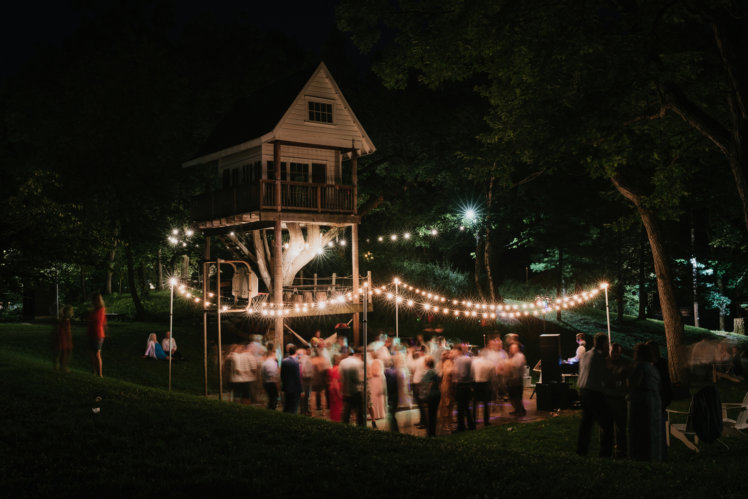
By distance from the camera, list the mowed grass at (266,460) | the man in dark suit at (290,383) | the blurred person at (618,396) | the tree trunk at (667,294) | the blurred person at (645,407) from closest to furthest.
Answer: the mowed grass at (266,460) → the blurred person at (645,407) → the blurred person at (618,396) → the man in dark suit at (290,383) → the tree trunk at (667,294)

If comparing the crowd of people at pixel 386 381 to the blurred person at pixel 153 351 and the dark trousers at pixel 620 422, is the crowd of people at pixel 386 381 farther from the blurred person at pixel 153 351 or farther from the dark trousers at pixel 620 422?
the blurred person at pixel 153 351

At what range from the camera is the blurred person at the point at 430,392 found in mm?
13455

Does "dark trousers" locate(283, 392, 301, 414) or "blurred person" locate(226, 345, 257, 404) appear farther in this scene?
"blurred person" locate(226, 345, 257, 404)

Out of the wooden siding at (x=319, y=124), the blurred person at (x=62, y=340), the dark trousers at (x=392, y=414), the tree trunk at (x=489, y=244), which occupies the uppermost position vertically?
the wooden siding at (x=319, y=124)

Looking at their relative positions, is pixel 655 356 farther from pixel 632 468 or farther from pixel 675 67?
pixel 675 67

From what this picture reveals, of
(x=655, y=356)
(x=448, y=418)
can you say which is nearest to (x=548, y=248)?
(x=448, y=418)

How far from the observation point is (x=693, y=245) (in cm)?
4028

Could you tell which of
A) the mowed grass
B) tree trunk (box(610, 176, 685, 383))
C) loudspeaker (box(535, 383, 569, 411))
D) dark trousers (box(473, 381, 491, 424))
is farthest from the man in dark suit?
tree trunk (box(610, 176, 685, 383))

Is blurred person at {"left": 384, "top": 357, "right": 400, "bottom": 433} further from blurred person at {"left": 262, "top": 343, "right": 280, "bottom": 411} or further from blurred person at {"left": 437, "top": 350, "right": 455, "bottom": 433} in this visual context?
blurred person at {"left": 262, "top": 343, "right": 280, "bottom": 411}

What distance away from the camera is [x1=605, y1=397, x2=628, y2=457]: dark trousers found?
35.0ft

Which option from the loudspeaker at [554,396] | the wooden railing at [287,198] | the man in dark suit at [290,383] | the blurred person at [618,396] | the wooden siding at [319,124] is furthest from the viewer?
the wooden siding at [319,124]

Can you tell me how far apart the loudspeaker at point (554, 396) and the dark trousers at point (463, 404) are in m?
2.66

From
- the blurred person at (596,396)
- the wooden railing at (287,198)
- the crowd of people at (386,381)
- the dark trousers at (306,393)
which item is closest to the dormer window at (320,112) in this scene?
the wooden railing at (287,198)

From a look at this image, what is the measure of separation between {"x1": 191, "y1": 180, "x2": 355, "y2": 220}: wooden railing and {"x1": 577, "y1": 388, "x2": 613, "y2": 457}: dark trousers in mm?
16050
